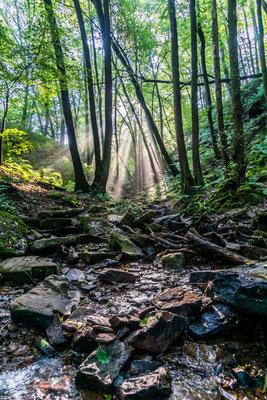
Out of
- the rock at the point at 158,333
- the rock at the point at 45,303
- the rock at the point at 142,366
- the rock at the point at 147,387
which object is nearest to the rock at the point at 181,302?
the rock at the point at 158,333

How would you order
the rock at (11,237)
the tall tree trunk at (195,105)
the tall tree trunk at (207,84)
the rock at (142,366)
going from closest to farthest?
the rock at (142,366) < the rock at (11,237) < the tall tree trunk at (195,105) < the tall tree trunk at (207,84)

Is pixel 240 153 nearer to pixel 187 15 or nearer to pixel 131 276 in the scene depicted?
pixel 131 276

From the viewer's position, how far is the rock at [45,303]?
7.70 feet

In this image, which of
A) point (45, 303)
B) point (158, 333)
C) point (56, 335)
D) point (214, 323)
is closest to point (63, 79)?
point (45, 303)

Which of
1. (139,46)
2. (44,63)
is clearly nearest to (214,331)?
(44,63)

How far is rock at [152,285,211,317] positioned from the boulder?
2122mm

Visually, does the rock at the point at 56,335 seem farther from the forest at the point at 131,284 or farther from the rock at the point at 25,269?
the rock at the point at 25,269

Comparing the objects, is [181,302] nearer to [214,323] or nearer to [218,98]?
[214,323]

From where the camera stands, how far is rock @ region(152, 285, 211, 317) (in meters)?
2.41

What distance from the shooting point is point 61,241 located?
501 centimetres

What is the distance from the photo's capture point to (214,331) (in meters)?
2.20

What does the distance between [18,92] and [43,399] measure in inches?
377

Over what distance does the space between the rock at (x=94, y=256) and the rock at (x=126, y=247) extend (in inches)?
8.7

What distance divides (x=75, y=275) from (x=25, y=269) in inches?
34.1
